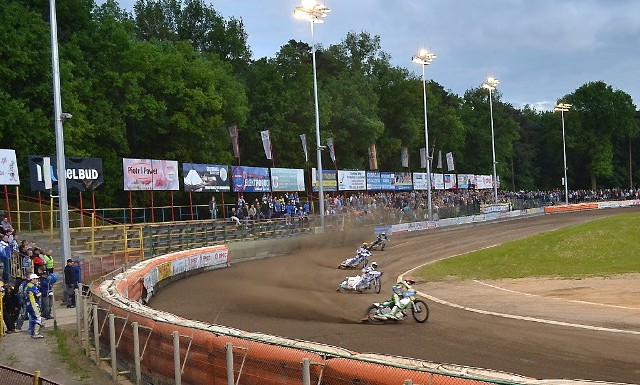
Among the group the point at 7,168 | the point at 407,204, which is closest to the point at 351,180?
the point at 407,204

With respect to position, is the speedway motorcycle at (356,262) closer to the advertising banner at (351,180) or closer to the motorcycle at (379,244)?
the motorcycle at (379,244)

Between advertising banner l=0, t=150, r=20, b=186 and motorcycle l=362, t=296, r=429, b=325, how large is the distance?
70.2ft

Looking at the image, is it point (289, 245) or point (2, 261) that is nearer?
point (2, 261)

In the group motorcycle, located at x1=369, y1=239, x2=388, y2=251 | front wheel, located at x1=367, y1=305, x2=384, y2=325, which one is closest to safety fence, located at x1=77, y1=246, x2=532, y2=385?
front wheel, located at x1=367, y1=305, x2=384, y2=325

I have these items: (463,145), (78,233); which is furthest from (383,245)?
(463,145)

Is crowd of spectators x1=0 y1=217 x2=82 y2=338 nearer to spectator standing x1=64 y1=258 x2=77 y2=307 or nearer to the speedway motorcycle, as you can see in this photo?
spectator standing x1=64 y1=258 x2=77 y2=307

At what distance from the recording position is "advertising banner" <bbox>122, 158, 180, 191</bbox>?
119 ft

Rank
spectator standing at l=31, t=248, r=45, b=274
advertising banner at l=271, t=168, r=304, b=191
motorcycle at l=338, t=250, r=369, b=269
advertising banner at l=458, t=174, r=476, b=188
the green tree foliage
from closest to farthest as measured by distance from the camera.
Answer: spectator standing at l=31, t=248, r=45, b=274, motorcycle at l=338, t=250, r=369, b=269, advertising banner at l=271, t=168, r=304, b=191, advertising banner at l=458, t=174, r=476, b=188, the green tree foliage

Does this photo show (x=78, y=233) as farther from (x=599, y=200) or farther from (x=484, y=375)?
(x=599, y=200)

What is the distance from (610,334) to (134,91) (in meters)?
41.5

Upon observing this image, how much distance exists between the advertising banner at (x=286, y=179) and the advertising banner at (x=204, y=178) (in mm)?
4996

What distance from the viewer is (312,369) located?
7379 millimetres

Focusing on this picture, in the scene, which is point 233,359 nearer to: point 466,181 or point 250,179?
point 250,179

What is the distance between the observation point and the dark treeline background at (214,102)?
137ft
